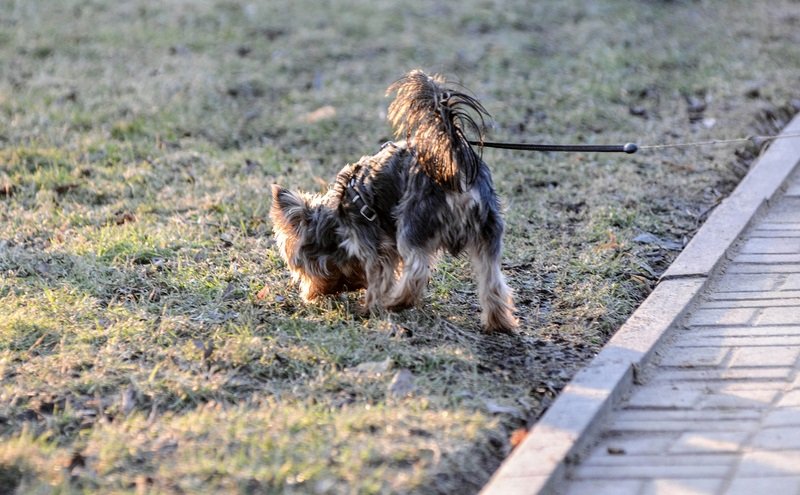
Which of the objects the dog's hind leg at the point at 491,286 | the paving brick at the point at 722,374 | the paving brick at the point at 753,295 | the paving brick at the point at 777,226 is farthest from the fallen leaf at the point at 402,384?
the paving brick at the point at 777,226

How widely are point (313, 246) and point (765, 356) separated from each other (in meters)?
2.44

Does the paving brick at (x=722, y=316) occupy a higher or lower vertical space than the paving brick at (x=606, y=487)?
higher

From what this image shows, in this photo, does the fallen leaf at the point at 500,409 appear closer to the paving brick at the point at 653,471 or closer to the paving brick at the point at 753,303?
the paving brick at the point at 653,471

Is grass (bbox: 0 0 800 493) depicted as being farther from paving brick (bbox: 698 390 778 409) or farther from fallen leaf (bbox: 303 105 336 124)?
paving brick (bbox: 698 390 778 409)

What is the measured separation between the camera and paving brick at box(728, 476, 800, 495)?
402 cm

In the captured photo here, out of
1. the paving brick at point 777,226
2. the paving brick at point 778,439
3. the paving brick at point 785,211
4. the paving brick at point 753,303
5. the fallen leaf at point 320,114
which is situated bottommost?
the paving brick at point 778,439

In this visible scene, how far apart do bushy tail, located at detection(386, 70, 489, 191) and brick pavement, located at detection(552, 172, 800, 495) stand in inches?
52.3

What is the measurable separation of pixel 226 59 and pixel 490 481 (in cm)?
869

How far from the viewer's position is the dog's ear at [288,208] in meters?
6.00

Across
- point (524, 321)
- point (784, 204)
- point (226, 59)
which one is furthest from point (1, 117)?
point (784, 204)

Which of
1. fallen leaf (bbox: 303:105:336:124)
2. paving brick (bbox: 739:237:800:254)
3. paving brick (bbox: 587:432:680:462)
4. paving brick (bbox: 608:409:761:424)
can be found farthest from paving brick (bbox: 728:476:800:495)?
fallen leaf (bbox: 303:105:336:124)

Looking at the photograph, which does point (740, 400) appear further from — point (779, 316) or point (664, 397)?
point (779, 316)

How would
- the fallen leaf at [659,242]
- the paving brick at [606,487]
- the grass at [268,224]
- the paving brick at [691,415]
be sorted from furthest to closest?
the fallen leaf at [659,242], the paving brick at [691,415], the grass at [268,224], the paving brick at [606,487]

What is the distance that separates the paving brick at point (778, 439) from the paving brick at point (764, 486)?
0.89 ft
